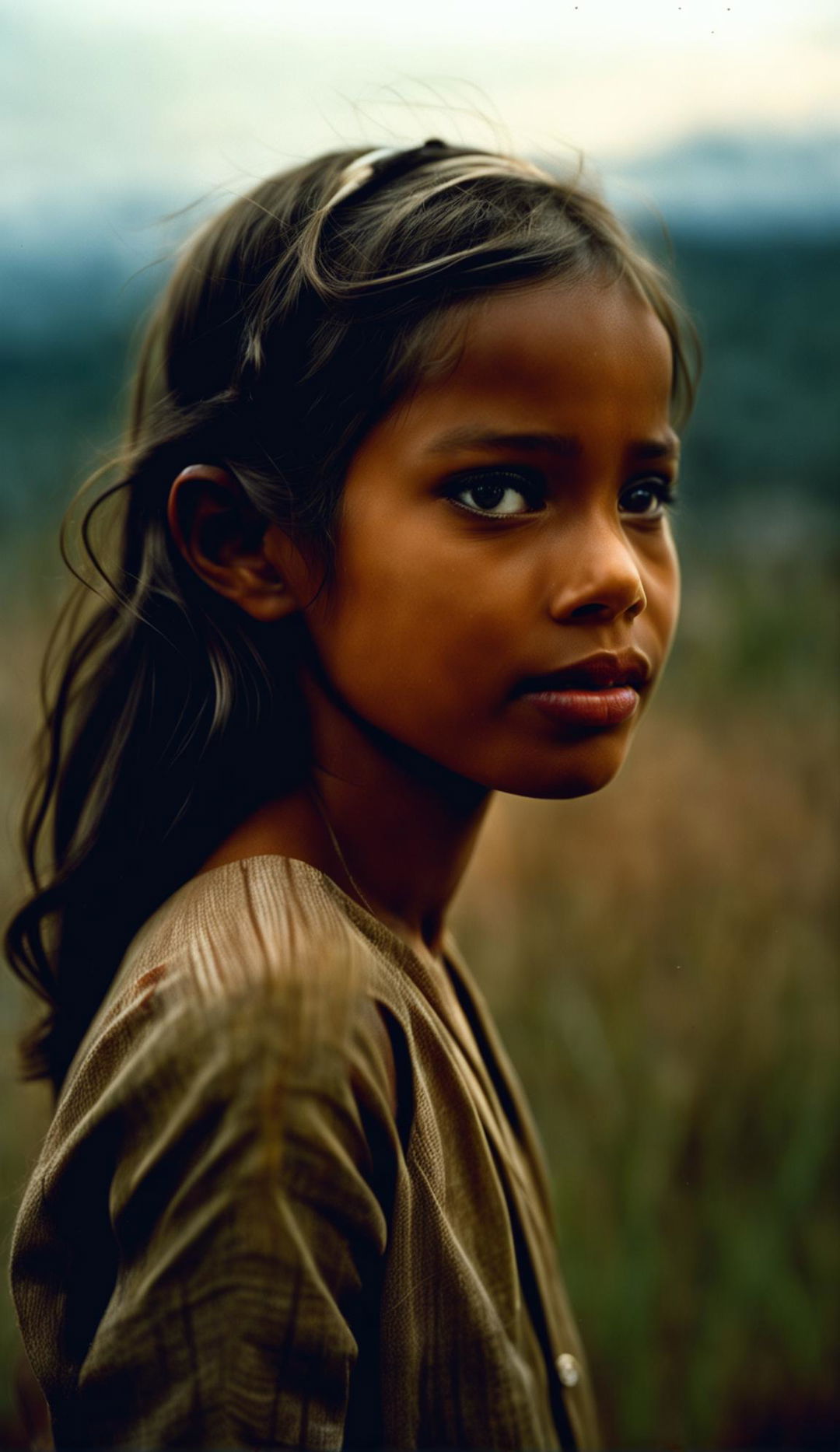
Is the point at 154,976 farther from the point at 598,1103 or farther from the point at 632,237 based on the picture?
the point at 598,1103

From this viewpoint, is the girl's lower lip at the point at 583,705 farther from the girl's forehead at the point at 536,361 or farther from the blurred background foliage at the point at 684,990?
the blurred background foliage at the point at 684,990

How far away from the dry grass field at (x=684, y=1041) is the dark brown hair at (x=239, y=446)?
27.1 inches

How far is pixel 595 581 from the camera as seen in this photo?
1171 millimetres

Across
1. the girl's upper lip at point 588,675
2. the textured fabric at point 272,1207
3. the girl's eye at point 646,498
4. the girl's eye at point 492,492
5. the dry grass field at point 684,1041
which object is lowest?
the dry grass field at point 684,1041

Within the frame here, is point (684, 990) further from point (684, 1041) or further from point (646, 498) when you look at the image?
point (646, 498)

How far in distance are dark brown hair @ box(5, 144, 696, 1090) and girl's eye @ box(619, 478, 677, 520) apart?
20cm

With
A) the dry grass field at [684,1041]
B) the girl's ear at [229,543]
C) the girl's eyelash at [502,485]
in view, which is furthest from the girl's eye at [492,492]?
the dry grass field at [684,1041]

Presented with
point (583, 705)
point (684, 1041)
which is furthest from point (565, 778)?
point (684, 1041)

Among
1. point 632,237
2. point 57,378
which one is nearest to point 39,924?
point 632,237

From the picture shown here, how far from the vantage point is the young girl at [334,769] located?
0.97 meters

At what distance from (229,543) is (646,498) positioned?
0.47 meters

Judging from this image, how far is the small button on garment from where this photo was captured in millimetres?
1415

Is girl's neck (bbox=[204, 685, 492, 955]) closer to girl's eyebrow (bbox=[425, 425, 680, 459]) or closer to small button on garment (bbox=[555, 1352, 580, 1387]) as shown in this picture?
girl's eyebrow (bbox=[425, 425, 680, 459])

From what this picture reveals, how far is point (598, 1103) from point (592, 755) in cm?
182
